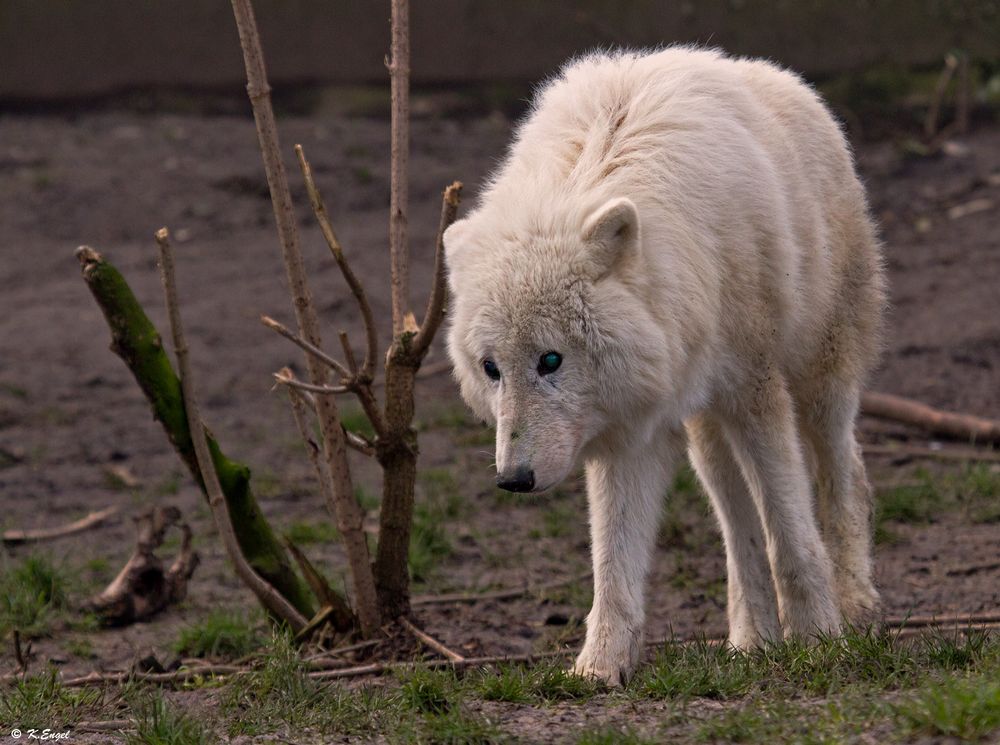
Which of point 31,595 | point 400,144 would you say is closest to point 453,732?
point 400,144

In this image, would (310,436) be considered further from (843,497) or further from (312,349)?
(843,497)

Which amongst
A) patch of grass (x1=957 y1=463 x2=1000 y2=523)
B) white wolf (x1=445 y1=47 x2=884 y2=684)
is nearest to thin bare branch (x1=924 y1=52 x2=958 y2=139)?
patch of grass (x1=957 y1=463 x2=1000 y2=523)

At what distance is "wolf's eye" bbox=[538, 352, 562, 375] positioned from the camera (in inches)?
155

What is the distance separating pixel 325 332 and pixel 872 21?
6.47m

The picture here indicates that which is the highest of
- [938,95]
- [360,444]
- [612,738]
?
[938,95]

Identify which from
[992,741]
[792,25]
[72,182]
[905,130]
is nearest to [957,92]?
[905,130]

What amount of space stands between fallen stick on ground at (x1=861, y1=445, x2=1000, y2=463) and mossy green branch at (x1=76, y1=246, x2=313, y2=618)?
337cm

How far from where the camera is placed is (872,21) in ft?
41.0

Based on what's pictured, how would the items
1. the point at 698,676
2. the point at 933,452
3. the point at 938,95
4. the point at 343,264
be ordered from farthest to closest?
1. the point at 938,95
2. the point at 933,452
3. the point at 343,264
4. the point at 698,676

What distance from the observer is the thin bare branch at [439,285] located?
4.42m

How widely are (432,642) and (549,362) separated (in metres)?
1.29

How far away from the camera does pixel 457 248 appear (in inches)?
165

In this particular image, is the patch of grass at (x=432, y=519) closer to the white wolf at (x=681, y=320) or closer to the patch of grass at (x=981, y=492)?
the white wolf at (x=681, y=320)

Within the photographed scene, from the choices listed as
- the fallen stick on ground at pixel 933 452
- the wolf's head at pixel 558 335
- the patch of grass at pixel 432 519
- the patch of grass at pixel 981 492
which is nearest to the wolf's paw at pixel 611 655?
the wolf's head at pixel 558 335
